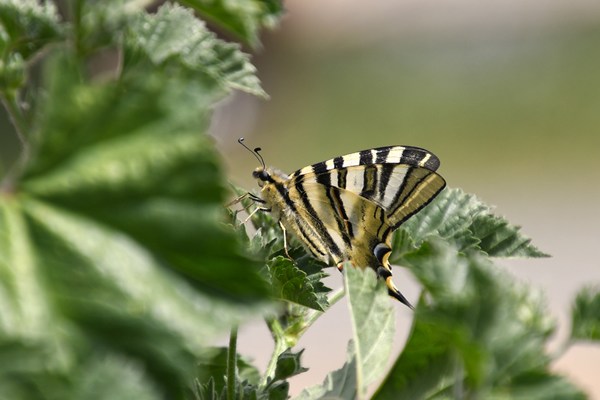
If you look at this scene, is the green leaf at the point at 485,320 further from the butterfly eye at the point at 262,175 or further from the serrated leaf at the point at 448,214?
the butterfly eye at the point at 262,175

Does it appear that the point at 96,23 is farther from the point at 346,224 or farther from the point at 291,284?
the point at 346,224

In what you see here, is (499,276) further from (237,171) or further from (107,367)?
(237,171)

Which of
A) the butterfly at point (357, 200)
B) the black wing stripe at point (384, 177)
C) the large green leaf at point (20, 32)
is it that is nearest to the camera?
the large green leaf at point (20, 32)

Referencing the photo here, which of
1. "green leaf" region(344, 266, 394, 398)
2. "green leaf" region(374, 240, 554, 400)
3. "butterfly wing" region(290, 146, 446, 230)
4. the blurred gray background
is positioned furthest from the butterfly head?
the blurred gray background

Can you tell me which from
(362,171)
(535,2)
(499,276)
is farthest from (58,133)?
(535,2)

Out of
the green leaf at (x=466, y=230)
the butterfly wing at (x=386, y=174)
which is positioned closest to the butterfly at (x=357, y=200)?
the butterfly wing at (x=386, y=174)

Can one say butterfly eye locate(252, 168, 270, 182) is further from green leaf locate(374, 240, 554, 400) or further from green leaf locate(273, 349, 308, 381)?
green leaf locate(374, 240, 554, 400)
